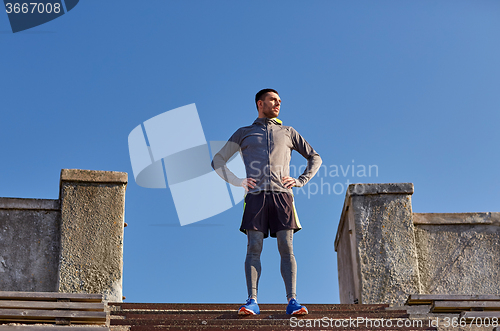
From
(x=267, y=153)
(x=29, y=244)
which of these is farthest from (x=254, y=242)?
(x=29, y=244)

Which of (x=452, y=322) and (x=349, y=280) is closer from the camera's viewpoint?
(x=452, y=322)

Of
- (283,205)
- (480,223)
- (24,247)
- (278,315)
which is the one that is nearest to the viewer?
(278,315)

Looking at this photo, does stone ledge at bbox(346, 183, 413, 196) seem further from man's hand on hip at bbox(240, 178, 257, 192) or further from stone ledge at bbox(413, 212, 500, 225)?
man's hand on hip at bbox(240, 178, 257, 192)

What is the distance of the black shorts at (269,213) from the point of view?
5637 mm

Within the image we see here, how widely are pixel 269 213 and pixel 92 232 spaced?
2.21m

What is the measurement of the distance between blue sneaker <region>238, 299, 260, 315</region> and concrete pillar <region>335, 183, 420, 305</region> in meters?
2.00

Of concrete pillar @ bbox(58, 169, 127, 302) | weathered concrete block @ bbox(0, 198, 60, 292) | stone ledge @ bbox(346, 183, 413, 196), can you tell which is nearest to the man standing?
stone ledge @ bbox(346, 183, 413, 196)

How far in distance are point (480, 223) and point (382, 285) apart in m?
1.40

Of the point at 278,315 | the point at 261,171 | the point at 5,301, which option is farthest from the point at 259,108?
the point at 5,301

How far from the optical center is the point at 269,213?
5.73m

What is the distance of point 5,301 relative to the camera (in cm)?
489

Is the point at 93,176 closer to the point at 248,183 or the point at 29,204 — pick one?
the point at 29,204

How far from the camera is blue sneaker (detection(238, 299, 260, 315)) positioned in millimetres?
5227

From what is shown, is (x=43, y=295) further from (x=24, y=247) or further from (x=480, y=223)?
(x=480, y=223)
